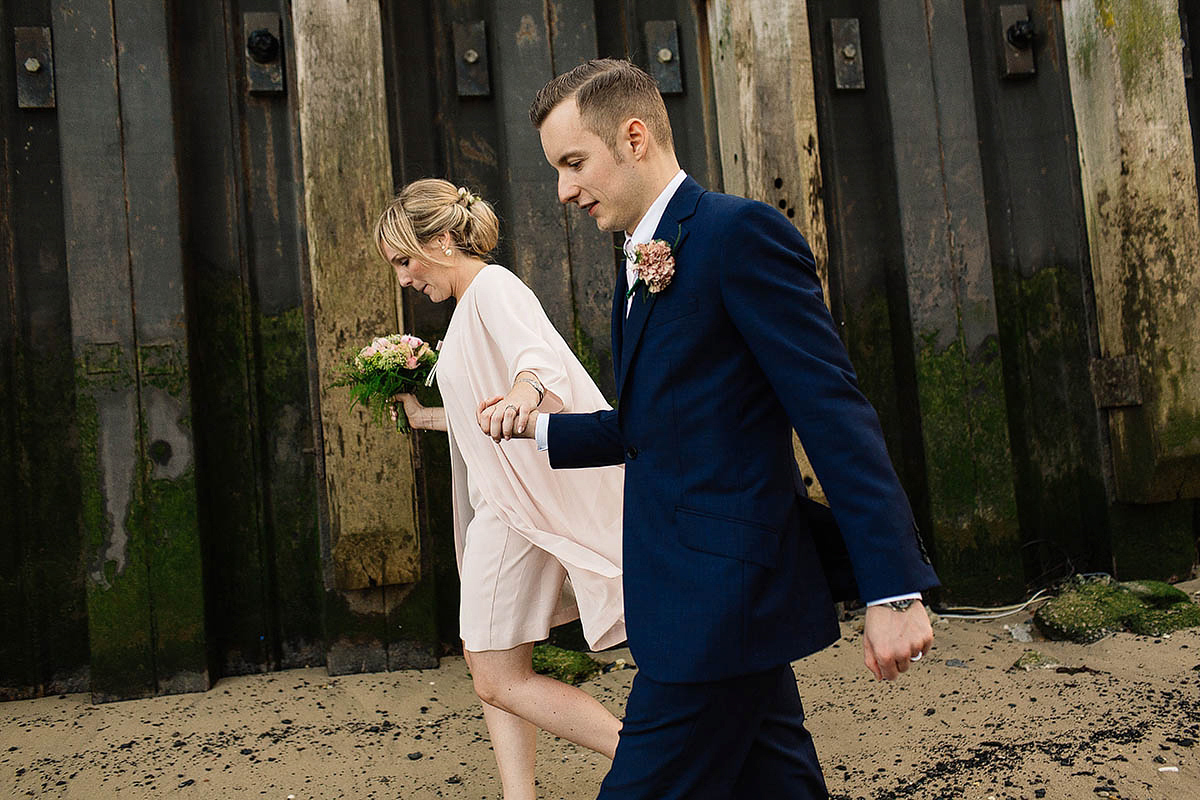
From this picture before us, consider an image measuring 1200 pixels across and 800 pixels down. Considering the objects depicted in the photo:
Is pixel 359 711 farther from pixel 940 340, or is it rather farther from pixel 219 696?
pixel 940 340

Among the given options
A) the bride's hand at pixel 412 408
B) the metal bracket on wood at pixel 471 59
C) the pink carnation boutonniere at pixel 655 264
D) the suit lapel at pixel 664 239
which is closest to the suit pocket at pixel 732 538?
the suit lapel at pixel 664 239

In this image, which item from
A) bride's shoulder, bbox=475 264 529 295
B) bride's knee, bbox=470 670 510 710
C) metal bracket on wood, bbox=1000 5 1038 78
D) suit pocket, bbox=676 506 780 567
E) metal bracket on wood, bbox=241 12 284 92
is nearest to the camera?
suit pocket, bbox=676 506 780 567

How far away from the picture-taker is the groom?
4.62 feet

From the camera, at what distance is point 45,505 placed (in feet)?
12.1

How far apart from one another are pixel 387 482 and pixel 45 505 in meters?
1.48

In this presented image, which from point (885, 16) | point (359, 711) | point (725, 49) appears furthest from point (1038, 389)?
point (359, 711)

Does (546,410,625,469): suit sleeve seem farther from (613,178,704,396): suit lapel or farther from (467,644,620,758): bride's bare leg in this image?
(467,644,620,758): bride's bare leg

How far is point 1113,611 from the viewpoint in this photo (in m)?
3.62

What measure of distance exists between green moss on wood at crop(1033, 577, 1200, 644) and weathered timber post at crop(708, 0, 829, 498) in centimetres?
110

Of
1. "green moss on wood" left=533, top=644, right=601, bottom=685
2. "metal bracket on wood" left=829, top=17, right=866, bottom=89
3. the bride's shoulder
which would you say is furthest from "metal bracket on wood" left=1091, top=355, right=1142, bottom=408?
the bride's shoulder

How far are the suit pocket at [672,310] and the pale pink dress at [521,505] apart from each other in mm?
700

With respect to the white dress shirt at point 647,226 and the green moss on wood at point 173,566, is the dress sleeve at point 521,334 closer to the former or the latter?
the white dress shirt at point 647,226

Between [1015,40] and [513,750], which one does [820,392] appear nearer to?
[513,750]

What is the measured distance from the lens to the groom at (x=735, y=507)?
55.5 inches
